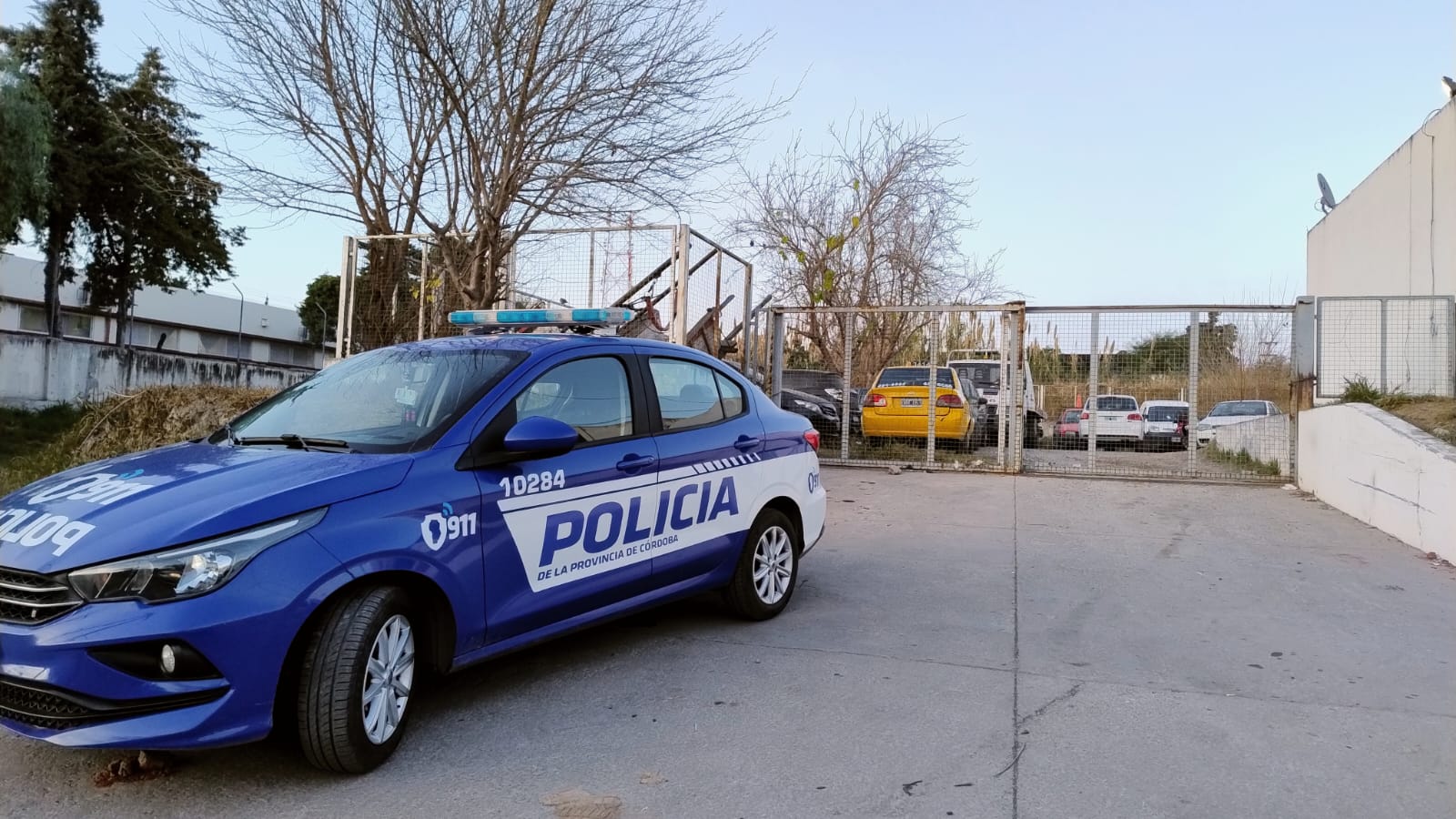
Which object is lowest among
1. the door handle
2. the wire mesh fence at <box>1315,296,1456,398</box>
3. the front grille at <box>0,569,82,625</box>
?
the front grille at <box>0,569,82,625</box>

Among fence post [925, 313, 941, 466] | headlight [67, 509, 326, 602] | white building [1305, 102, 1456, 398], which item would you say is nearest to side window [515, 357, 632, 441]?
headlight [67, 509, 326, 602]

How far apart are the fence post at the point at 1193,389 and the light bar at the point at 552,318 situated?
887cm

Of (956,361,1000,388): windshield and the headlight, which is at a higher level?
(956,361,1000,388): windshield

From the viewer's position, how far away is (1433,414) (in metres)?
8.77

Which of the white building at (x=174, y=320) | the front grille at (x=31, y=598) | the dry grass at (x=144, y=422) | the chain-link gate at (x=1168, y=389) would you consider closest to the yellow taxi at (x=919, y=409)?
the chain-link gate at (x=1168, y=389)

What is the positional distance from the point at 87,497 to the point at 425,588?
A: 1161mm

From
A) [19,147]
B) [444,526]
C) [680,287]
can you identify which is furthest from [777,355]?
[19,147]

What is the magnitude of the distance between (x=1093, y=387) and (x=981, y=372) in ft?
5.55

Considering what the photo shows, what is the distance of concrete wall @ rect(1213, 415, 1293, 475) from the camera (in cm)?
1141

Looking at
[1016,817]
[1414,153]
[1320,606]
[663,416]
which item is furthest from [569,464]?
[1414,153]

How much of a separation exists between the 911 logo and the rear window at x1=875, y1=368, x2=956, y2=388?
10201 mm

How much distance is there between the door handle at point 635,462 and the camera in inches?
166

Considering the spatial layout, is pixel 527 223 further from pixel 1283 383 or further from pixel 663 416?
pixel 1283 383

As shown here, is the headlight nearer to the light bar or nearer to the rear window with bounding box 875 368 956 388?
the light bar
